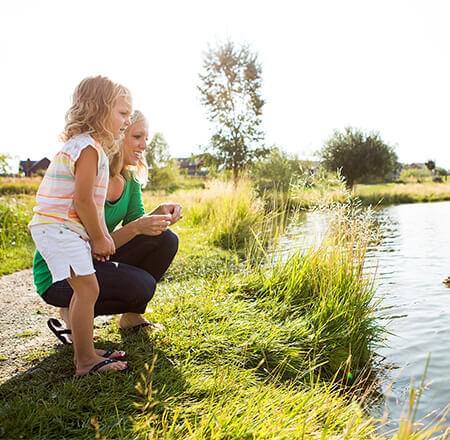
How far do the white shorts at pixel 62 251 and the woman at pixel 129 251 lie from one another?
13.6 inches

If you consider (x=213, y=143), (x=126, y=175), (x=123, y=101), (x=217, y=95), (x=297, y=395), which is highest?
(x=217, y=95)

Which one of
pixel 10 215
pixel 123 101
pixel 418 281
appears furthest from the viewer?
pixel 10 215

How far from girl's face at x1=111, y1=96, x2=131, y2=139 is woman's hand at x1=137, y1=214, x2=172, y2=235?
59 cm

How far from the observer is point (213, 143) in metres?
28.0

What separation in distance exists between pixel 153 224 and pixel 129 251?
38cm

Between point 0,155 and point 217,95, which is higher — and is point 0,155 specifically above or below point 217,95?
below

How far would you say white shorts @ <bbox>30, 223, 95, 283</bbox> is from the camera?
2379 millimetres

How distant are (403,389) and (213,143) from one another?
2543 centimetres

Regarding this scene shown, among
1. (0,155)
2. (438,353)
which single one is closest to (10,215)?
(0,155)

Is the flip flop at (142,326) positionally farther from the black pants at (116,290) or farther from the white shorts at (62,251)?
the white shorts at (62,251)

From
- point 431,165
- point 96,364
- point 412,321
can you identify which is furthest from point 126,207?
point 431,165

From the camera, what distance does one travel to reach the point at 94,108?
8.23ft

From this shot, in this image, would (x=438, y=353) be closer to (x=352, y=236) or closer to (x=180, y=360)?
(x=352, y=236)

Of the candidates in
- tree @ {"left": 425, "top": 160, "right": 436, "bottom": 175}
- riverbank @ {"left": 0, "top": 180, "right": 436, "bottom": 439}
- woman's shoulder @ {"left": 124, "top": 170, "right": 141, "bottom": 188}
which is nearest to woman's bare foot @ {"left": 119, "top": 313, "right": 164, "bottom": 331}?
riverbank @ {"left": 0, "top": 180, "right": 436, "bottom": 439}
